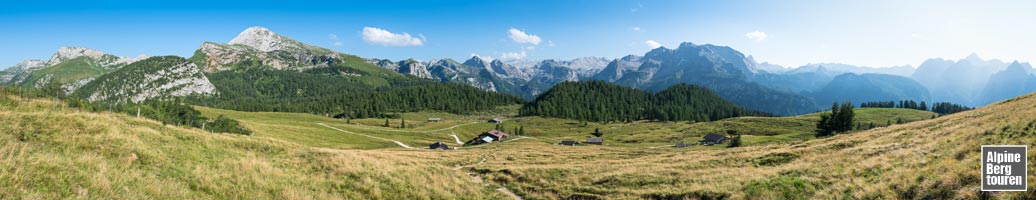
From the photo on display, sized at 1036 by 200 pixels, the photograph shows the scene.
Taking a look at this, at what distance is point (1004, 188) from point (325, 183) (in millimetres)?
25169

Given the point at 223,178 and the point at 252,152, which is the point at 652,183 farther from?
the point at 252,152

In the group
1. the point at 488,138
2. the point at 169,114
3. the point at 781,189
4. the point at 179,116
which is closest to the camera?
the point at 781,189

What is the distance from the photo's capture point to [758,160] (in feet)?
104

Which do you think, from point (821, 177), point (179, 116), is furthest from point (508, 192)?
point (179, 116)

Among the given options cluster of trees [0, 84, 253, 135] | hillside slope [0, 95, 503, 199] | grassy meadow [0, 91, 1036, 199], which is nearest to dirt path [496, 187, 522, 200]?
grassy meadow [0, 91, 1036, 199]

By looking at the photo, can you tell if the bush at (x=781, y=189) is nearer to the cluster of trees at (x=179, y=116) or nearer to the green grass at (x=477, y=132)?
the green grass at (x=477, y=132)

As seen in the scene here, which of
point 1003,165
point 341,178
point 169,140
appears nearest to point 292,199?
point 341,178

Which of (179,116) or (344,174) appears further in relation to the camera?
(179,116)

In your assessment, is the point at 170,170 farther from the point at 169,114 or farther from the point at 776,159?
the point at 169,114

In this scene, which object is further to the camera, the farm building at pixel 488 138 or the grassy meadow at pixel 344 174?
the farm building at pixel 488 138

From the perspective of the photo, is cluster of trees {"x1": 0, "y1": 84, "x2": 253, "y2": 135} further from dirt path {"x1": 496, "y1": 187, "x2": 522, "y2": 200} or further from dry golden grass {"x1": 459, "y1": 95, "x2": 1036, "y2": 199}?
dry golden grass {"x1": 459, "y1": 95, "x2": 1036, "y2": 199}
